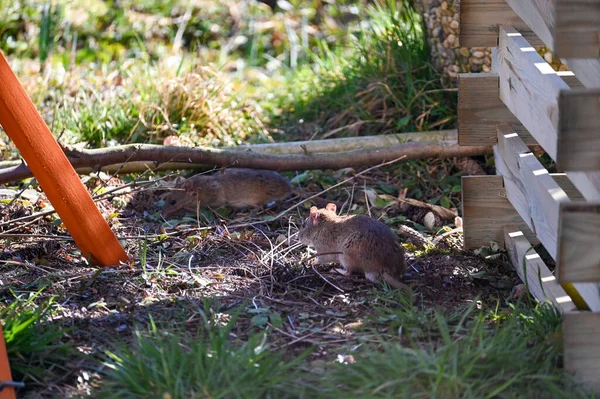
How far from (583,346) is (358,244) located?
4.95ft

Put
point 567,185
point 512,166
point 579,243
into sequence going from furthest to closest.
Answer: point 567,185 → point 512,166 → point 579,243

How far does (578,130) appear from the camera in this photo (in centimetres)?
307

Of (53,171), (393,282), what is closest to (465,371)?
(393,282)

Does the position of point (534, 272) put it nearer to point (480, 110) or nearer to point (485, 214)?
point (485, 214)

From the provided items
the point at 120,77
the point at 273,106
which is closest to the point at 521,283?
the point at 273,106

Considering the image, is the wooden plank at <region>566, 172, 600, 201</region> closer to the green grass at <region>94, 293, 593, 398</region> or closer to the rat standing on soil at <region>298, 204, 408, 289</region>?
the green grass at <region>94, 293, 593, 398</region>

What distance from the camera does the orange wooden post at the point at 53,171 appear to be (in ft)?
13.9

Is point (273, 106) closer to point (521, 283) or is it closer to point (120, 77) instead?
point (120, 77)

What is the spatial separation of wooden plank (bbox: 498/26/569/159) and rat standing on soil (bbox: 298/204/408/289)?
38.8 inches

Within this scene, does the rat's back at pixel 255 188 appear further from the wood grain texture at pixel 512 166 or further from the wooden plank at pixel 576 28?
the wooden plank at pixel 576 28

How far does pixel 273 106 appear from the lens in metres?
7.98

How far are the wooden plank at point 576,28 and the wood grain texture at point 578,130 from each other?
0.15 meters

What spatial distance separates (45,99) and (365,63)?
3047mm

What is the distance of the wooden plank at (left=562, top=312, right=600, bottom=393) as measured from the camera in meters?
3.33
